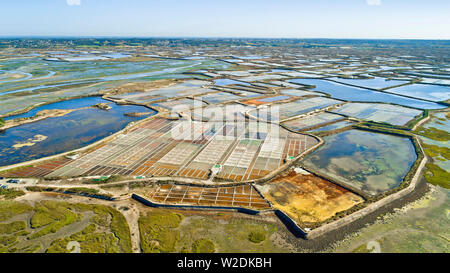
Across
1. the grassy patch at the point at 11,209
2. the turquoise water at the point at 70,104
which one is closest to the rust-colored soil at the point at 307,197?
the grassy patch at the point at 11,209

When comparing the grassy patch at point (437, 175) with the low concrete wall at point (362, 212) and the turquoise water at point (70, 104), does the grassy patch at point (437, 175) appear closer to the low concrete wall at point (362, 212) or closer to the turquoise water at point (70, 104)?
the low concrete wall at point (362, 212)

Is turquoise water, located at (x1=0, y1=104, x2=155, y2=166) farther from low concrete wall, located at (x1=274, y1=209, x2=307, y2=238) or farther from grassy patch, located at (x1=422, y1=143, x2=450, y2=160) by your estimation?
grassy patch, located at (x1=422, y1=143, x2=450, y2=160)

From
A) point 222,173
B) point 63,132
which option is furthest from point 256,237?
point 63,132

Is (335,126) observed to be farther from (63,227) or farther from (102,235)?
(63,227)

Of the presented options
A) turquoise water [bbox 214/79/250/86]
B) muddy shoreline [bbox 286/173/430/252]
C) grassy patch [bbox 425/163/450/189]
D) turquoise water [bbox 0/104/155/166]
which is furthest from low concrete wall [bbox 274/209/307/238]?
turquoise water [bbox 214/79/250/86]

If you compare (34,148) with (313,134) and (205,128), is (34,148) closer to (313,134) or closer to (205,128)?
(205,128)
